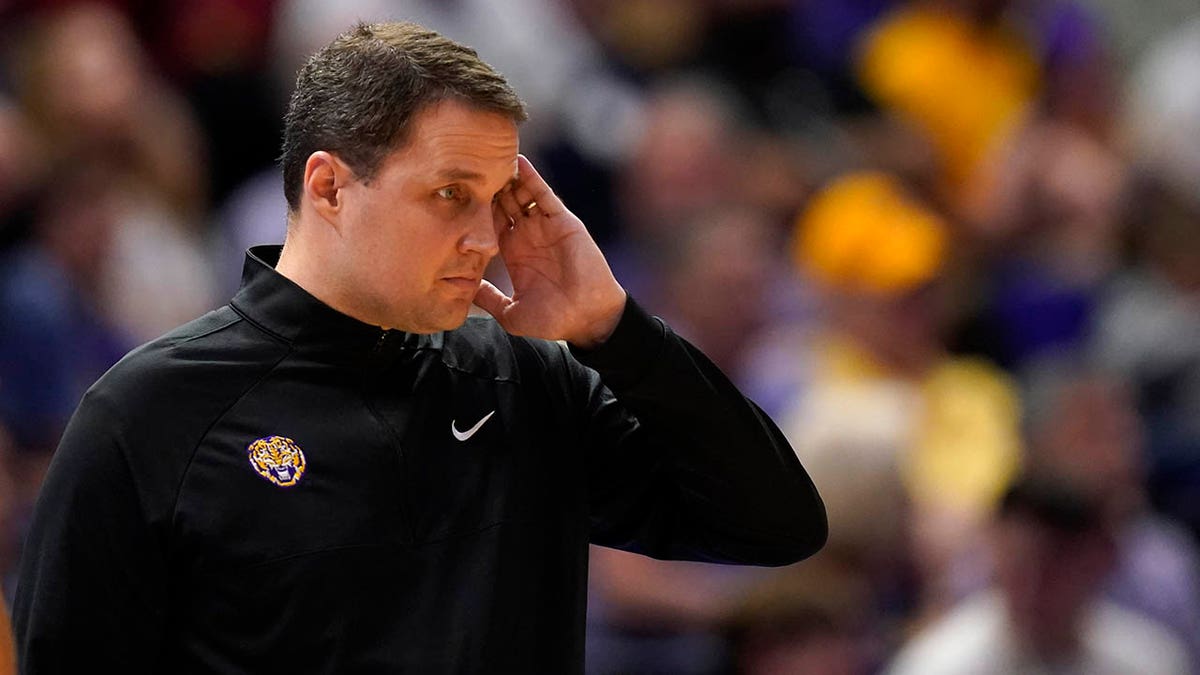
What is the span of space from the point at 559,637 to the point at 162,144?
4261 millimetres

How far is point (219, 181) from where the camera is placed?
7.36 metres

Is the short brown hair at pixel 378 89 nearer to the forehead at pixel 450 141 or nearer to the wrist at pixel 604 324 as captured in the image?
the forehead at pixel 450 141

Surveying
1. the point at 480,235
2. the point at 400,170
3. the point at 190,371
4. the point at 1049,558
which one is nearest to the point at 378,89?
the point at 400,170

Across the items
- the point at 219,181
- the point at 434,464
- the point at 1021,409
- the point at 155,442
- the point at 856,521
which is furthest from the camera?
the point at 219,181

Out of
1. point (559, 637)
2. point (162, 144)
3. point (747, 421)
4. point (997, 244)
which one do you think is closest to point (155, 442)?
point (559, 637)

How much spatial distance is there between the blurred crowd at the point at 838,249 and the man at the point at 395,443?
1.77 metres

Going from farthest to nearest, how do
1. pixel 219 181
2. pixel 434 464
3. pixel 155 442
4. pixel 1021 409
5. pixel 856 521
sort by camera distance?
1. pixel 219 181
2. pixel 1021 409
3. pixel 856 521
4. pixel 434 464
5. pixel 155 442

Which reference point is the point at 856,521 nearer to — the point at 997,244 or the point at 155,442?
the point at 997,244

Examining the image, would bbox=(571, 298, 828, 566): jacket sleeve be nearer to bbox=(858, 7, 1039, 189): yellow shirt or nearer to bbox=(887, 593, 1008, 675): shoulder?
bbox=(887, 593, 1008, 675): shoulder

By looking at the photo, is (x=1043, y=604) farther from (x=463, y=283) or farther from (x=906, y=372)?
(x=463, y=283)

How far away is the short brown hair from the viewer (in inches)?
112

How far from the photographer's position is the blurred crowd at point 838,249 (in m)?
5.36

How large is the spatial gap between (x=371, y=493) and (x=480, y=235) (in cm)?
41

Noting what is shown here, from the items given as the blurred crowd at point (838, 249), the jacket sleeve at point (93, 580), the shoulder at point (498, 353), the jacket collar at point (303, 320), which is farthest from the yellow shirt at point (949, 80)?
the jacket sleeve at point (93, 580)
